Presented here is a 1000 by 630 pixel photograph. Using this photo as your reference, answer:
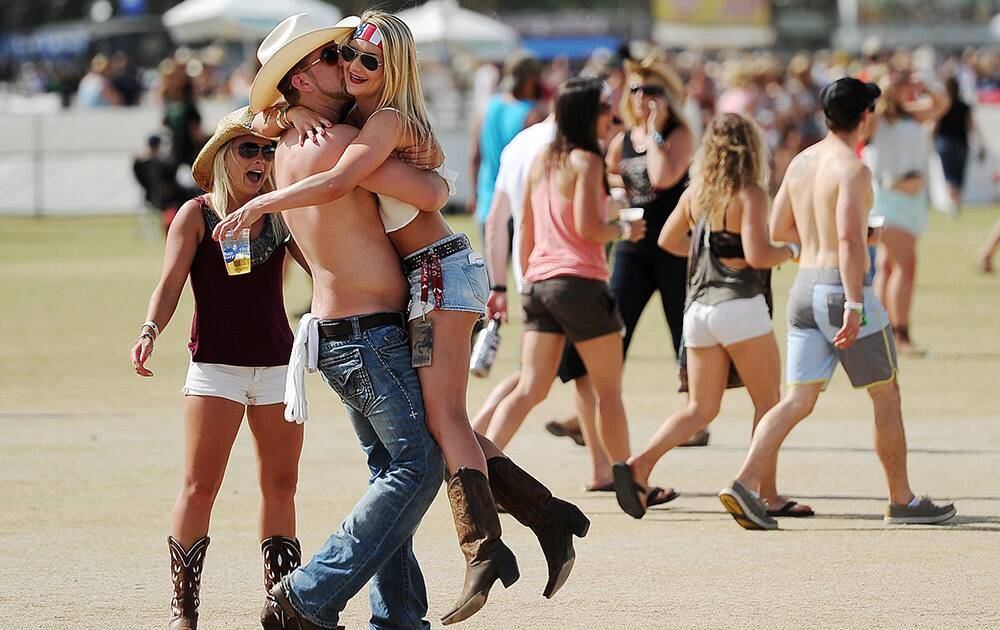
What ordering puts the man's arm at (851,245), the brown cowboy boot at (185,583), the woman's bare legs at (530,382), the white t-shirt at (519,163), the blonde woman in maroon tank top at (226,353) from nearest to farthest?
the brown cowboy boot at (185,583), the blonde woman in maroon tank top at (226,353), the man's arm at (851,245), the woman's bare legs at (530,382), the white t-shirt at (519,163)

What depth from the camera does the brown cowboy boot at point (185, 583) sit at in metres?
5.22

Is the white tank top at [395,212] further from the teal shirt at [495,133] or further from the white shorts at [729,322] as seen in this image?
the teal shirt at [495,133]

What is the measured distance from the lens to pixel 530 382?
7.48 m

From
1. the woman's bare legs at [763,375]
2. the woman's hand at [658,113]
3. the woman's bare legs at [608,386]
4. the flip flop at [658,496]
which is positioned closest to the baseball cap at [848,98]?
the woman's bare legs at [763,375]

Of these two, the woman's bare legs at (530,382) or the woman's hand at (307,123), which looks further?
the woman's bare legs at (530,382)

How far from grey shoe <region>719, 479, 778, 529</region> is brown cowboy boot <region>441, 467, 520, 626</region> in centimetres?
217

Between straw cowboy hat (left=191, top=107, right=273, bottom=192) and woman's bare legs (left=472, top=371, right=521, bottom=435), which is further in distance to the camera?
woman's bare legs (left=472, top=371, right=521, bottom=435)

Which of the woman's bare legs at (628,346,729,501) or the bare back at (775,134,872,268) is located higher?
the bare back at (775,134,872,268)

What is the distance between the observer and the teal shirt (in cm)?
1171

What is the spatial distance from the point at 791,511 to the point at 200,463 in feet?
9.46

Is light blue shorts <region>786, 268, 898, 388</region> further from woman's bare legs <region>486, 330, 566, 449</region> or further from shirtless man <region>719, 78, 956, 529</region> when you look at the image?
woman's bare legs <region>486, 330, 566, 449</region>

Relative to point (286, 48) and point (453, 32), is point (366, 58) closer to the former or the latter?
point (286, 48)

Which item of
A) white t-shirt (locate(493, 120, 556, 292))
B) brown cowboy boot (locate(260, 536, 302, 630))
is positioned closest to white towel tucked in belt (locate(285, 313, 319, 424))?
brown cowboy boot (locate(260, 536, 302, 630))

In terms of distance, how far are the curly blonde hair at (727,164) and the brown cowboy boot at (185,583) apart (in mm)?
2808
